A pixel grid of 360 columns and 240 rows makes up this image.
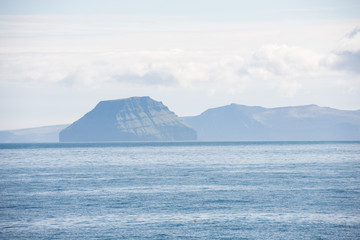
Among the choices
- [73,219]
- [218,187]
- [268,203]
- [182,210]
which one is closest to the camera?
[73,219]

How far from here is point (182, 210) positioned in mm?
48969

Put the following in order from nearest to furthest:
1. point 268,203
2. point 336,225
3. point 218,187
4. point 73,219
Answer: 1. point 336,225
2. point 73,219
3. point 268,203
4. point 218,187

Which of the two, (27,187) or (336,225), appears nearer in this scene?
(336,225)

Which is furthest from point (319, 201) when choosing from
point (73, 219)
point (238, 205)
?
point (73, 219)

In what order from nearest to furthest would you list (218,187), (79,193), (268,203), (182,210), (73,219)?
(73,219)
(182,210)
(268,203)
(79,193)
(218,187)

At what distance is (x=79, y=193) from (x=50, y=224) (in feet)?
65.5

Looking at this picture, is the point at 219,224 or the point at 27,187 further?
the point at 27,187

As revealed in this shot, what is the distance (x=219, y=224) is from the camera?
4278cm

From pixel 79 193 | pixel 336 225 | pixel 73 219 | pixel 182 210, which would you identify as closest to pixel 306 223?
pixel 336 225

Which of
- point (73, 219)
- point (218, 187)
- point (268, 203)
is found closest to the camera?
point (73, 219)

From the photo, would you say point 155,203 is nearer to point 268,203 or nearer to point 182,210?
point 182,210

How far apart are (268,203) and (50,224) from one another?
22630mm

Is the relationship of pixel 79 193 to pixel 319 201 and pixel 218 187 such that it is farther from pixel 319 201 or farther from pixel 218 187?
pixel 319 201

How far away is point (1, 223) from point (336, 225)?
2815cm
